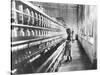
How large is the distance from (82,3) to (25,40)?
111 centimetres

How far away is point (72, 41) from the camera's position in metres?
2.35

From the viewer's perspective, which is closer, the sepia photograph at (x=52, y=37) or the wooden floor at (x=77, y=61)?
the sepia photograph at (x=52, y=37)

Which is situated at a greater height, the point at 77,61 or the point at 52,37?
the point at 52,37

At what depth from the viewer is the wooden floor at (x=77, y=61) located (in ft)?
7.42

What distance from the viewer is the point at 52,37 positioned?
2223 mm

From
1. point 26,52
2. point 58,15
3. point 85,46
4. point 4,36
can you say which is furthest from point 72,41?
point 4,36

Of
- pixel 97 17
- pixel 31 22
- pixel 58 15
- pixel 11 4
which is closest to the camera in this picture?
pixel 11 4

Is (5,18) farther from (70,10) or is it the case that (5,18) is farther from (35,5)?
(70,10)

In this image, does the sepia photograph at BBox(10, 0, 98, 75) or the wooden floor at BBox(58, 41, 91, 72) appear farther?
the wooden floor at BBox(58, 41, 91, 72)

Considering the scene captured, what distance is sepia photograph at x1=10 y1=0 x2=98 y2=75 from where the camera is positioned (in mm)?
1919

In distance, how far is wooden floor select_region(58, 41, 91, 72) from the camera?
89.0 inches

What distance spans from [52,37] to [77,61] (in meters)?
0.56

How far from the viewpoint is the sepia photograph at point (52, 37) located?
6.30 ft

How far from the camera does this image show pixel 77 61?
229 cm
